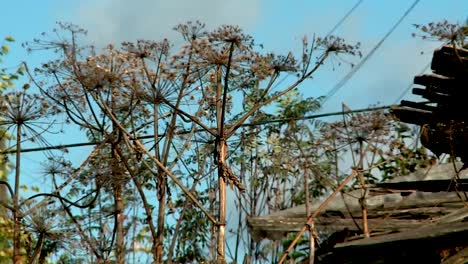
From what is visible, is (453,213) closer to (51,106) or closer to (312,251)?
(312,251)

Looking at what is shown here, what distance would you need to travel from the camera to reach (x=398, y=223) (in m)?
7.95

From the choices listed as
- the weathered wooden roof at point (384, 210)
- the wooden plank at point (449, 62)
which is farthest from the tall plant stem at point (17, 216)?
the wooden plank at point (449, 62)

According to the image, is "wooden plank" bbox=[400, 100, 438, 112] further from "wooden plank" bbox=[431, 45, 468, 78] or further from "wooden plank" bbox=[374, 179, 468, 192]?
"wooden plank" bbox=[374, 179, 468, 192]

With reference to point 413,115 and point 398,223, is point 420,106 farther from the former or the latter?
point 398,223

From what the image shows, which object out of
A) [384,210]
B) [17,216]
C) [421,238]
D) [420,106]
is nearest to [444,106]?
[420,106]

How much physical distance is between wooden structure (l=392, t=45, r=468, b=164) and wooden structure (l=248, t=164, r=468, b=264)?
33cm

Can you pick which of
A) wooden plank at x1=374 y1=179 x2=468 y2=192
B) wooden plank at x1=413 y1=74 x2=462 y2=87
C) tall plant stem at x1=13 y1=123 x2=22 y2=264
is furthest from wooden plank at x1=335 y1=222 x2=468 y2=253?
tall plant stem at x1=13 y1=123 x2=22 y2=264

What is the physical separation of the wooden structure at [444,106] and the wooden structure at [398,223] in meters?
0.33

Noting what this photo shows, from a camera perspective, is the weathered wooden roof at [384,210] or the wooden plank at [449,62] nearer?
the wooden plank at [449,62]

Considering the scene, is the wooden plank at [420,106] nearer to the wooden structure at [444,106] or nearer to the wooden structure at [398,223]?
the wooden structure at [444,106]

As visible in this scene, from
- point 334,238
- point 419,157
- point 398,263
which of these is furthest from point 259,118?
point 398,263

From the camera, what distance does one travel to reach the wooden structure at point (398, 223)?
22.7ft

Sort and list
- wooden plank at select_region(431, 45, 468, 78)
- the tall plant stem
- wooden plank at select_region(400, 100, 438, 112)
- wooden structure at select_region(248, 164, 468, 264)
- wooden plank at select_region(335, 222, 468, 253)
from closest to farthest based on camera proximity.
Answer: wooden plank at select_region(431, 45, 468, 78) < wooden plank at select_region(335, 222, 468, 253) < wooden structure at select_region(248, 164, 468, 264) < wooden plank at select_region(400, 100, 438, 112) < the tall plant stem

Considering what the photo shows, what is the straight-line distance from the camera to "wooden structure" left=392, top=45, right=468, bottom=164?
6.72 meters
